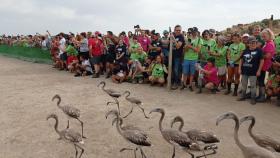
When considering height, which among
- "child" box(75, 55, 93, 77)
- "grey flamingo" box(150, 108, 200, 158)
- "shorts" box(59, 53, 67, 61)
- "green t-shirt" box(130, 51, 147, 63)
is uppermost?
"green t-shirt" box(130, 51, 147, 63)

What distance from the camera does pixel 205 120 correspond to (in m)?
11.6

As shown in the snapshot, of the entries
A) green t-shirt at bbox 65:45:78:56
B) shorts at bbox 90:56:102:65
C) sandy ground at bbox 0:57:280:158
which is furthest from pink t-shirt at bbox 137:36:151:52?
green t-shirt at bbox 65:45:78:56

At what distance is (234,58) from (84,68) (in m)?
8.38

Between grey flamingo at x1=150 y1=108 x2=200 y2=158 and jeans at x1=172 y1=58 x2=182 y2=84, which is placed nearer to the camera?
grey flamingo at x1=150 y1=108 x2=200 y2=158

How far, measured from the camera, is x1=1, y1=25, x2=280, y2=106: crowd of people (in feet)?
43.1

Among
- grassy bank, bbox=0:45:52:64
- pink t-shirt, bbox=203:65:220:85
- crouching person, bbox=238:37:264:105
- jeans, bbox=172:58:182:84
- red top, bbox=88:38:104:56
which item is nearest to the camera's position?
crouching person, bbox=238:37:264:105

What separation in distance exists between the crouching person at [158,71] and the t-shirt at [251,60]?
3.71 metres

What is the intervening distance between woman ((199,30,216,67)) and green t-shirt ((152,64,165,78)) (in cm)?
166

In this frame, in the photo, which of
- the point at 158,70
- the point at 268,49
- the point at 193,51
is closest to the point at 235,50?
the point at 268,49

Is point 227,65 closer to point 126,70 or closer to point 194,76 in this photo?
point 194,76

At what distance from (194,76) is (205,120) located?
13.7ft

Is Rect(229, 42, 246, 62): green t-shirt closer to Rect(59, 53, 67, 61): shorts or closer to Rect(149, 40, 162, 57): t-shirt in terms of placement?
Rect(149, 40, 162, 57): t-shirt

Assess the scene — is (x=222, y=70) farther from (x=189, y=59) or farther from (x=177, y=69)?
(x=177, y=69)

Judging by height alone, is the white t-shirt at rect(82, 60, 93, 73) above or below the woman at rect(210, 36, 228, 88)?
below
